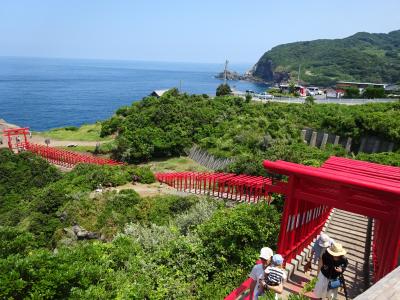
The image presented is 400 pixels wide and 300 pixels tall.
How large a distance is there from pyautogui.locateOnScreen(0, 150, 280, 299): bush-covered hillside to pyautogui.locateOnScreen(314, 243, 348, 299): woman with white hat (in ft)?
7.05

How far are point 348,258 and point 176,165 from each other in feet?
58.0

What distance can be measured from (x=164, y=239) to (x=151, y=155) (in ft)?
58.6

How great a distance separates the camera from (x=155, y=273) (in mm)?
8852

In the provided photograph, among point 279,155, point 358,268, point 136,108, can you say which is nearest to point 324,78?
point 136,108

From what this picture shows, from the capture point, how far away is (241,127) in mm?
29281

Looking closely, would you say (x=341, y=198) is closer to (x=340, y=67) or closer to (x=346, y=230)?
(x=346, y=230)

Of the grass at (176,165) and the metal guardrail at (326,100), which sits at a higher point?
the metal guardrail at (326,100)

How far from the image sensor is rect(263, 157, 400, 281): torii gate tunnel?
650 cm

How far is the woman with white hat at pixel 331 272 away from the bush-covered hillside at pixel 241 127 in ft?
41.1

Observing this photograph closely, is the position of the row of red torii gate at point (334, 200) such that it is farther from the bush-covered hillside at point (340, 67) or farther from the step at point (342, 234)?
the bush-covered hillside at point (340, 67)

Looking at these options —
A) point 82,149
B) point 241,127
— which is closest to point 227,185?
point 241,127

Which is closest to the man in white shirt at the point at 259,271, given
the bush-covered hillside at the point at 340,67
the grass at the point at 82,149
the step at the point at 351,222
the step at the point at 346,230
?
the step at the point at 346,230

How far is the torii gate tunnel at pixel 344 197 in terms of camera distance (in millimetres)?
6500

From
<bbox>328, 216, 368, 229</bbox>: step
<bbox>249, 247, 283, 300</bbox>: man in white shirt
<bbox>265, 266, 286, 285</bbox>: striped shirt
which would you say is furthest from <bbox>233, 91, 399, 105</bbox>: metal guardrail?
<bbox>265, 266, 286, 285</bbox>: striped shirt
